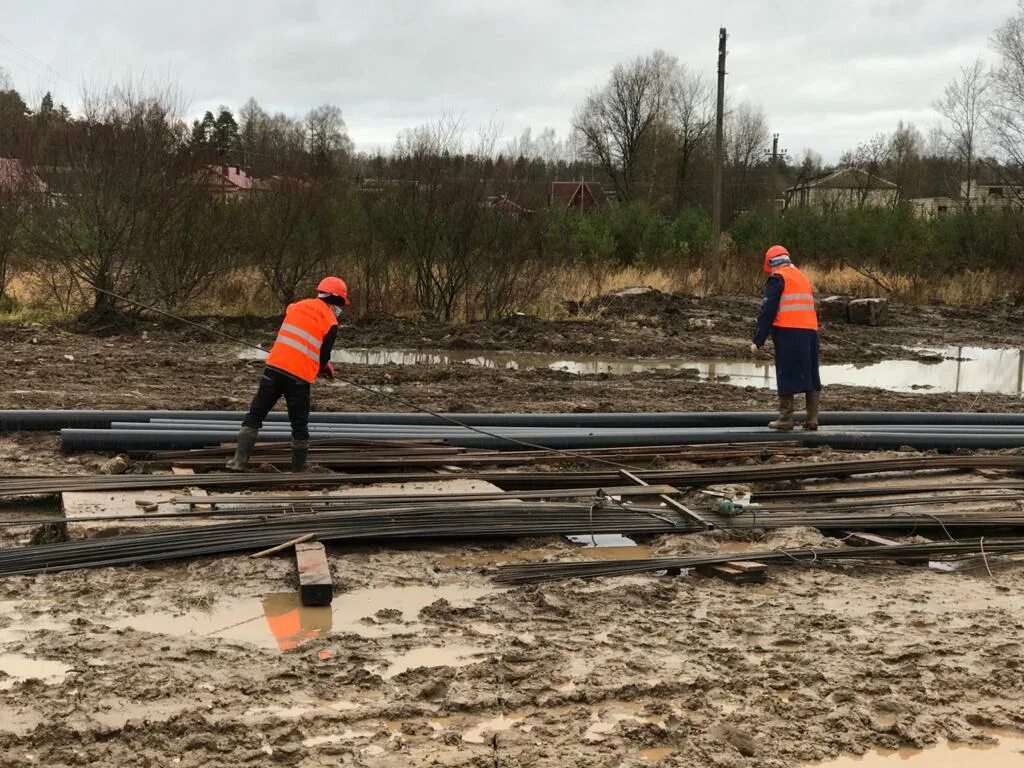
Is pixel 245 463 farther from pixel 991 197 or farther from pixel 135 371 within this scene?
pixel 991 197

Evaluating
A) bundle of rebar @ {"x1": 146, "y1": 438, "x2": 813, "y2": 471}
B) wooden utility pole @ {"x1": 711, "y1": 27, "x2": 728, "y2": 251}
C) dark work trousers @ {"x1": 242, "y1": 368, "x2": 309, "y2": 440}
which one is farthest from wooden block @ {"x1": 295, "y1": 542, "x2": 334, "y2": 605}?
wooden utility pole @ {"x1": 711, "y1": 27, "x2": 728, "y2": 251}

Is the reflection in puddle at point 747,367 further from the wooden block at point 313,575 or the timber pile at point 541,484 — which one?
the wooden block at point 313,575

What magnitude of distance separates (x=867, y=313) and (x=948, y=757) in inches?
789

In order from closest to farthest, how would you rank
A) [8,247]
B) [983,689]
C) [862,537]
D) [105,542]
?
[983,689] < [105,542] < [862,537] < [8,247]

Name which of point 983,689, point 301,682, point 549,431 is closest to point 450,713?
point 301,682

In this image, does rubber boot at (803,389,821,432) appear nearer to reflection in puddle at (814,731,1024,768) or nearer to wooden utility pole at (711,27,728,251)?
reflection in puddle at (814,731,1024,768)

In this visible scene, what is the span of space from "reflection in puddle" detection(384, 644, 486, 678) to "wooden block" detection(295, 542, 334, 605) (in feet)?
2.71

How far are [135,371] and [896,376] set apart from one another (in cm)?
1163

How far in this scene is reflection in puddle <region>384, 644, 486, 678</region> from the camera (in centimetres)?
455

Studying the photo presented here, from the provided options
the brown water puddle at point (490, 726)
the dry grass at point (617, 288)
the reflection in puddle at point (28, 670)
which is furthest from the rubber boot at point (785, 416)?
the dry grass at point (617, 288)

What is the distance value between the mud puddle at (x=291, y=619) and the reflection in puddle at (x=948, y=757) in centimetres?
225

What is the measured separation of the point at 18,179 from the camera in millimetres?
18219

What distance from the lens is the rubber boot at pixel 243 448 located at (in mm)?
7730

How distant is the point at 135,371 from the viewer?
13109 mm
